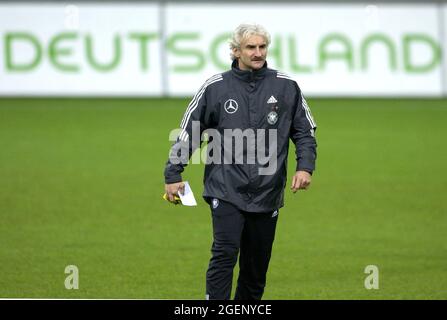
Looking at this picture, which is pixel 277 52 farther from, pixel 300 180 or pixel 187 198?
pixel 187 198

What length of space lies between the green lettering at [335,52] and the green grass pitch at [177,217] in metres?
3.94

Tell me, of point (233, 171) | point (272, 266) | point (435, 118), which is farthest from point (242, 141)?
point (435, 118)

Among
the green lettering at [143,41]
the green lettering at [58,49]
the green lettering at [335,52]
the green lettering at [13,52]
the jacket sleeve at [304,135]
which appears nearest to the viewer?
the jacket sleeve at [304,135]

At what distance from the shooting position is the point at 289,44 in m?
26.3

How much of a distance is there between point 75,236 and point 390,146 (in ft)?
29.8

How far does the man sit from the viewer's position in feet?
25.0

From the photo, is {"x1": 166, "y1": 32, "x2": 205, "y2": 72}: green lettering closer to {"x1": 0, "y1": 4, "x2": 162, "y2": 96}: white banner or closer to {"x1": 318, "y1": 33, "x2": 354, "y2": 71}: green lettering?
{"x1": 0, "y1": 4, "x2": 162, "y2": 96}: white banner

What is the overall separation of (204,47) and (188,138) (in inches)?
732

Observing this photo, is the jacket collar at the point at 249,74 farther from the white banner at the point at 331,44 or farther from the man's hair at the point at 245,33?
the white banner at the point at 331,44

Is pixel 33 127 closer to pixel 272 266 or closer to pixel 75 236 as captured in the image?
pixel 75 236

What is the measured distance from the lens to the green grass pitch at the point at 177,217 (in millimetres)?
9867

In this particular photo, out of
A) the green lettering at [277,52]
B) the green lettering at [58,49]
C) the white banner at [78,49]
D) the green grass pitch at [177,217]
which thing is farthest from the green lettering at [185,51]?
the green grass pitch at [177,217]

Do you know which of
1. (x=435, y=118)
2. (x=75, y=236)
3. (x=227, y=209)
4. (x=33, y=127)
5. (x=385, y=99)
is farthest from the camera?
(x=385, y=99)

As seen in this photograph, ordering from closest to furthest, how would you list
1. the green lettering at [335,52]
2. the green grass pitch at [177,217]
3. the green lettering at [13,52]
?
1. the green grass pitch at [177,217]
2. the green lettering at [13,52]
3. the green lettering at [335,52]
